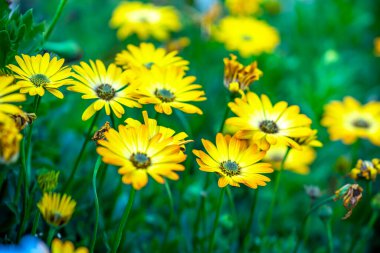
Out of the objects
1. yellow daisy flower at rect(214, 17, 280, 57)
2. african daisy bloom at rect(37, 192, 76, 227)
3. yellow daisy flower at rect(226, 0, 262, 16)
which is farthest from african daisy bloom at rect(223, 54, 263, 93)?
yellow daisy flower at rect(226, 0, 262, 16)

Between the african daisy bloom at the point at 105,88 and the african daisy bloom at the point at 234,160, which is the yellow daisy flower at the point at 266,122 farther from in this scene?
the african daisy bloom at the point at 105,88

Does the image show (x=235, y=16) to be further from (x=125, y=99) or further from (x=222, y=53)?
(x=125, y=99)

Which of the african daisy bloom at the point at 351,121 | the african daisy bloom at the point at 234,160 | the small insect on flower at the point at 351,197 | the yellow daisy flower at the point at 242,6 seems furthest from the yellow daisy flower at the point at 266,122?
the yellow daisy flower at the point at 242,6

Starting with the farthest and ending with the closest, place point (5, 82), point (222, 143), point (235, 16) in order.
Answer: point (235, 16) → point (222, 143) → point (5, 82)

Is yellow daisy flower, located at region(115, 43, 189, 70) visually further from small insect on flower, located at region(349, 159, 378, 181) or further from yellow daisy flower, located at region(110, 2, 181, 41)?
yellow daisy flower, located at region(110, 2, 181, 41)

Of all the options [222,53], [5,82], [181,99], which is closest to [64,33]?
[222,53]

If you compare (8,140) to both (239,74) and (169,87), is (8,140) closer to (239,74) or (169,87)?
(169,87)

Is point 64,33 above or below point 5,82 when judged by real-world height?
above
